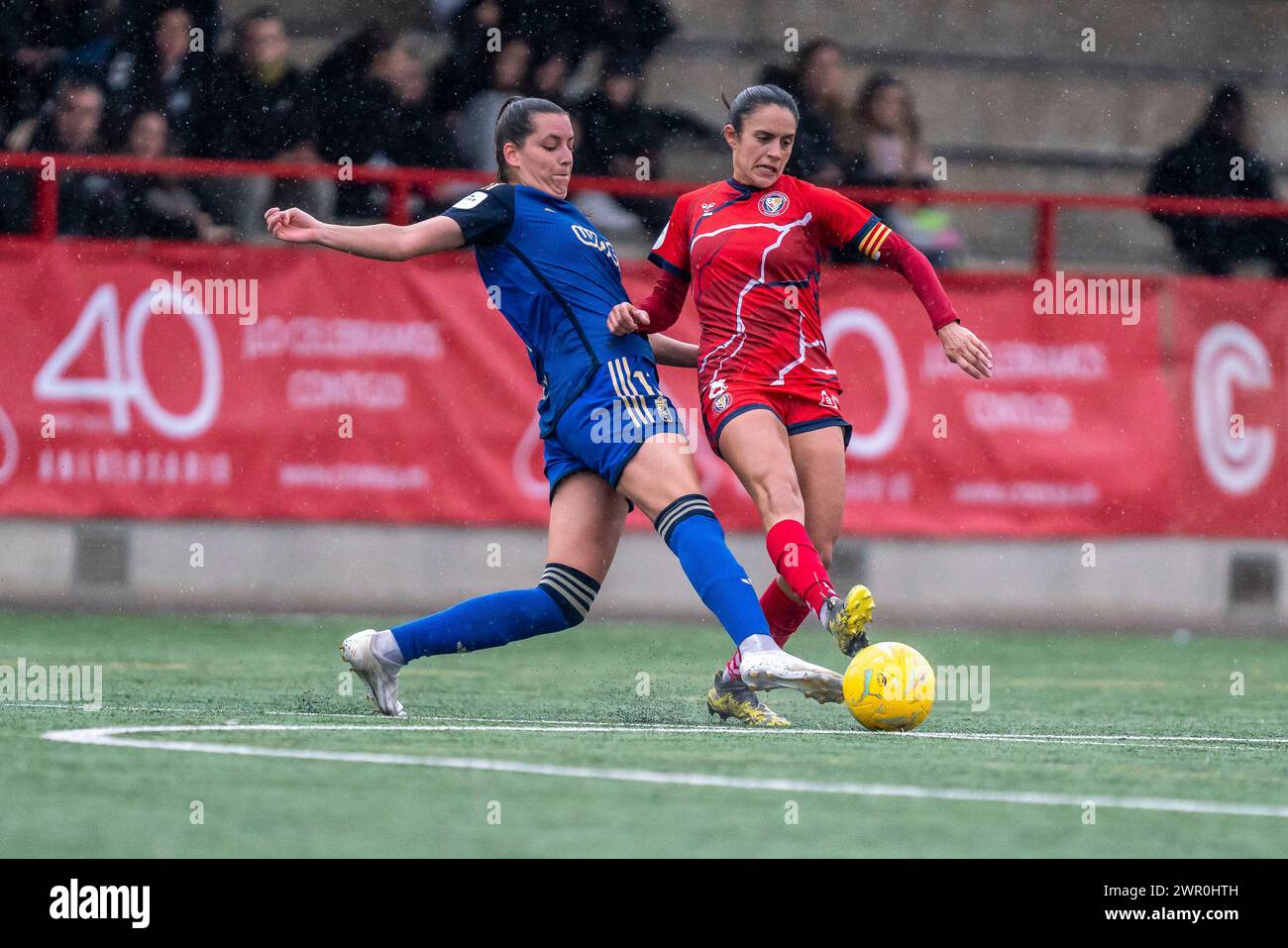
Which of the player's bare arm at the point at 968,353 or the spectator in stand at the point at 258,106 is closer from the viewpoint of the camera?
the player's bare arm at the point at 968,353

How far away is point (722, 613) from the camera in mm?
6270

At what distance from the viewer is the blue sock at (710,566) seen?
6215 millimetres

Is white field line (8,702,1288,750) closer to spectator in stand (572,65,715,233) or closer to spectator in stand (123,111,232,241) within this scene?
spectator in stand (123,111,232,241)

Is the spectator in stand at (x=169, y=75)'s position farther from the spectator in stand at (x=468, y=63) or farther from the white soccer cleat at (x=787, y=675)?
the white soccer cleat at (x=787, y=675)

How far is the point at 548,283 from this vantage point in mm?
6551

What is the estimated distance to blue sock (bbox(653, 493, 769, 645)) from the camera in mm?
6215

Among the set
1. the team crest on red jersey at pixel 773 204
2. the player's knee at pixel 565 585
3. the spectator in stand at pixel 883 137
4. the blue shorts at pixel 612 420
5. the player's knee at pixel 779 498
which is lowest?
the player's knee at pixel 565 585

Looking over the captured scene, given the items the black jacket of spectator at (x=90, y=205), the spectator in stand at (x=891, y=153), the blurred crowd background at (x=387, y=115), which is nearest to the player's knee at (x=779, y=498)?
the blurred crowd background at (x=387, y=115)

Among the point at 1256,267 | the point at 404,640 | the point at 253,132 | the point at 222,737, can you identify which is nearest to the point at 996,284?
the point at 1256,267

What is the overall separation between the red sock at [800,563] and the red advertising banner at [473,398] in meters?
5.02

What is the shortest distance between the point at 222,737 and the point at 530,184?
202cm

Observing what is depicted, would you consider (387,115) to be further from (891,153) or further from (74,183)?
(891,153)

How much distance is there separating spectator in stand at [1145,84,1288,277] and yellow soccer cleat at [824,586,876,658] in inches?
297

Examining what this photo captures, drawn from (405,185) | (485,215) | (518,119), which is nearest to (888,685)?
(485,215)
